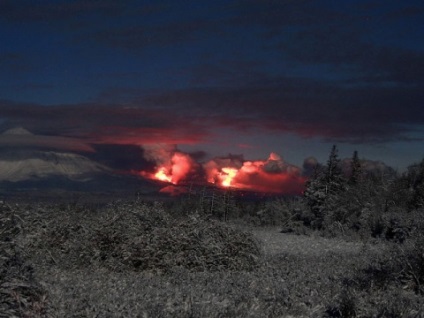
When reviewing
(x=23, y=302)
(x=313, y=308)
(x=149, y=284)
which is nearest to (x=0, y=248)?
(x=23, y=302)

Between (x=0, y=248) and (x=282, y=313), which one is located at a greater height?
(x=0, y=248)

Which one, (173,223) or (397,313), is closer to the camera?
(397,313)

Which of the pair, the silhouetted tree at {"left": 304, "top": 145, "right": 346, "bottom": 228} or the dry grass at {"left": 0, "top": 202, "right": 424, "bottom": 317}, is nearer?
the dry grass at {"left": 0, "top": 202, "right": 424, "bottom": 317}

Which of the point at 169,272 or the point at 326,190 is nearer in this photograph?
the point at 169,272

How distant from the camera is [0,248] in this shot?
9297 millimetres

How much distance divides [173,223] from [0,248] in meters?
8.30

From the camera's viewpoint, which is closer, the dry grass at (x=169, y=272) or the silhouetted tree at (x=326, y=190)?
the dry grass at (x=169, y=272)

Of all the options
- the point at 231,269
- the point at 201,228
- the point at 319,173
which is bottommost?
the point at 231,269

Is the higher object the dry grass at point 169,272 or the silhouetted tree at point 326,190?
the silhouetted tree at point 326,190

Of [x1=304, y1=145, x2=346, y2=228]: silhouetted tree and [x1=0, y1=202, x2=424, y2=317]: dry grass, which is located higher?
[x1=304, y1=145, x2=346, y2=228]: silhouetted tree

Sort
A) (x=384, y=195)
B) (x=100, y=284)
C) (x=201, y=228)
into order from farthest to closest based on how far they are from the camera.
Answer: (x=384, y=195) < (x=201, y=228) < (x=100, y=284)

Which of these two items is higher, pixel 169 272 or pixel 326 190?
pixel 326 190

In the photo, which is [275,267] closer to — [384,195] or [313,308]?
[313,308]

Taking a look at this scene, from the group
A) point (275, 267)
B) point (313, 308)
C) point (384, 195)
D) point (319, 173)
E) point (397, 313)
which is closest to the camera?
point (397, 313)
